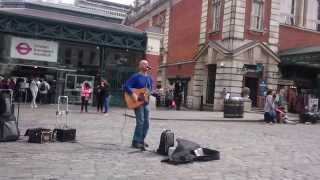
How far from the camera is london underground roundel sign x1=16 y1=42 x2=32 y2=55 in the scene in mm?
31663

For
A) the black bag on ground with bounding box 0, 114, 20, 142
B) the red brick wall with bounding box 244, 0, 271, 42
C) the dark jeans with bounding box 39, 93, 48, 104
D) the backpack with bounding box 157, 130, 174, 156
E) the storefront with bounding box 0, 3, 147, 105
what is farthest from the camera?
the red brick wall with bounding box 244, 0, 271, 42

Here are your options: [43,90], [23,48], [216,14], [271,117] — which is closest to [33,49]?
[23,48]

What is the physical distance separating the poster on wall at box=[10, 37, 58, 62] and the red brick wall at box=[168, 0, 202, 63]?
1451cm

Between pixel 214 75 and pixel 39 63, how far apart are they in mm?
13172

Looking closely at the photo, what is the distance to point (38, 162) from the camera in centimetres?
892

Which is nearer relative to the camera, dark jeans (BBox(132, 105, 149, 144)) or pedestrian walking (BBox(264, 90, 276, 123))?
dark jeans (BBox(132, 105, 149, 144))

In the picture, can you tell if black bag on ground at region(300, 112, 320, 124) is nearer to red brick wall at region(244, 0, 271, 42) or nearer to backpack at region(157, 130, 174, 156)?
red brick wall at region(244, 0, 271, 42)

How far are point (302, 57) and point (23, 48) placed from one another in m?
17.8

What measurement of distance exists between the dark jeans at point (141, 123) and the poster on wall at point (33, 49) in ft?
72.5

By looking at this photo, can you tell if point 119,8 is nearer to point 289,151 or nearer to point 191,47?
point 191,47

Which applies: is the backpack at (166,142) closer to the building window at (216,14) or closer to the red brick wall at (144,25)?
the building window at (216,14)

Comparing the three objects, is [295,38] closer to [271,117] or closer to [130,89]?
[271,117]

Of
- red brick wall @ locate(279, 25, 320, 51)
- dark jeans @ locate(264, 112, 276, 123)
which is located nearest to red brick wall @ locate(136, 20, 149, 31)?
red brick wall @ locate(279, 25, 320, 51)

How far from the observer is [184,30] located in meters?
47.0
